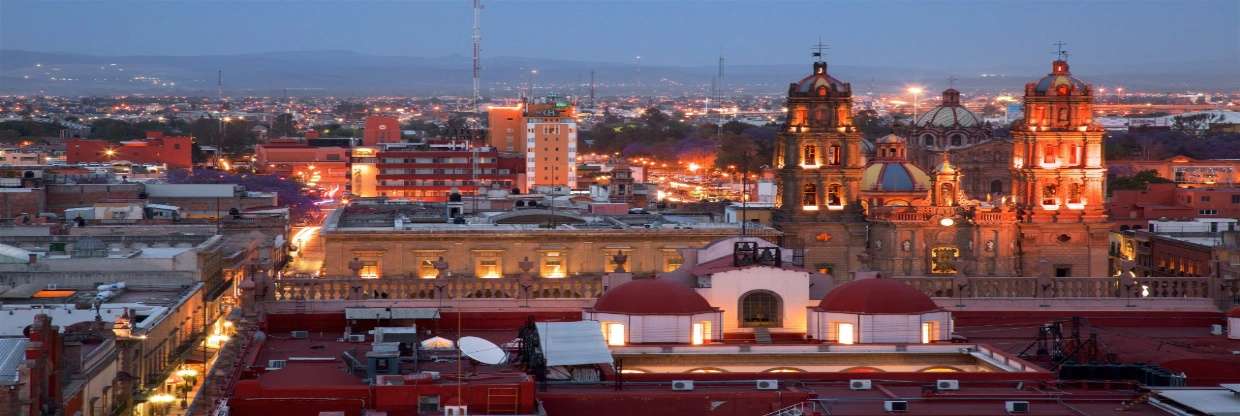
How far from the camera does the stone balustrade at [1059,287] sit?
40062 mm

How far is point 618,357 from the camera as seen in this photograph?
108 ft

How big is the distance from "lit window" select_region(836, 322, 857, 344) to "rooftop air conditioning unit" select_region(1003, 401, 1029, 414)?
580 cm

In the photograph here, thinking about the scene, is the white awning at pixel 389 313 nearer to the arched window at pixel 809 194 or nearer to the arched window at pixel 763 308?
the arched window at pixel 763 308

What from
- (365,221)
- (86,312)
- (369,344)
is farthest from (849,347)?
(365,221)

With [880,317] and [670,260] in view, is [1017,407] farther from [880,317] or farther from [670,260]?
[670,260]

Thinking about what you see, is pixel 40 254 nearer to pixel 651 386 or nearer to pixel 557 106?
pixel 651 386

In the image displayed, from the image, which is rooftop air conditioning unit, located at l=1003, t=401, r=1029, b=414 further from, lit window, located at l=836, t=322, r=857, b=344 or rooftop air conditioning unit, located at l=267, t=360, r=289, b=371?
rooftop air conditioning unit, located at l=267, t=360, r=289, b=371

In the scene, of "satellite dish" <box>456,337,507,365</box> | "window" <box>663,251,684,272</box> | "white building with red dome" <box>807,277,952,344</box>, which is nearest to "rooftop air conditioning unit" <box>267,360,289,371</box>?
"satellite dish" <box>456,337,507,365</box>

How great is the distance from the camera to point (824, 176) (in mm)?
81375

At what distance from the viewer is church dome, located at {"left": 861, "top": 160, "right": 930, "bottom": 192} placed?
274ft

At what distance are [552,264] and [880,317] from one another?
114 feet

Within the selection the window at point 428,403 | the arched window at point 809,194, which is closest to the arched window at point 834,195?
the arched window at point 809,194

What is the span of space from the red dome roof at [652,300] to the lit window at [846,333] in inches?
75.3

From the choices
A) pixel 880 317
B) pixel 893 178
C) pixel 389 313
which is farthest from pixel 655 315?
pixel 893 178
